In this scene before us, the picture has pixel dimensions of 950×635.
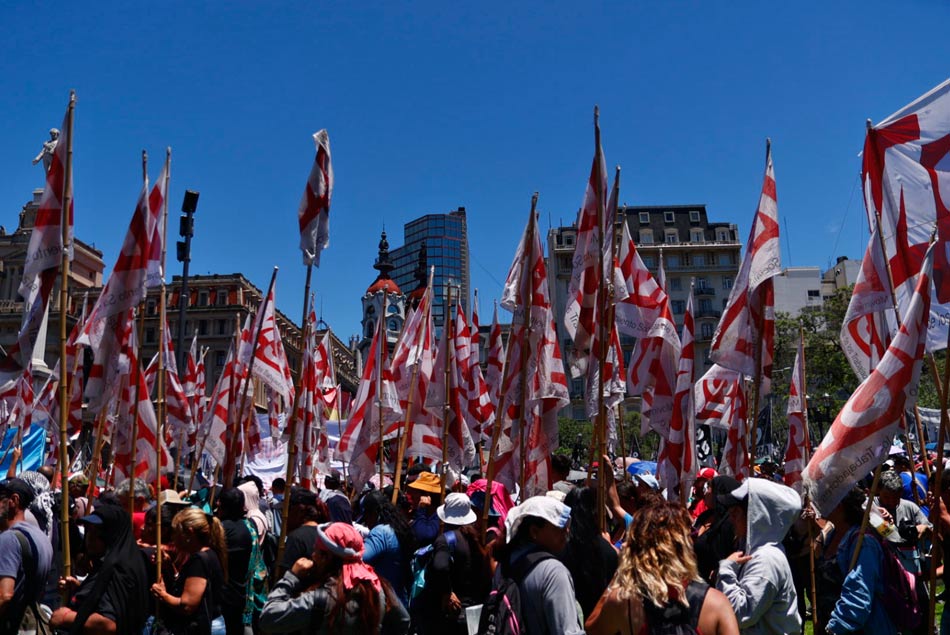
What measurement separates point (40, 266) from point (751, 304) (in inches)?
248

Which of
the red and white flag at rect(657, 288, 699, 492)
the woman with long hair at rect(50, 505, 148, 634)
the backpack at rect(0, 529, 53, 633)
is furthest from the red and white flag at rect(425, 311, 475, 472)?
the woman with long hair at rect(50, 505, 148, 634)

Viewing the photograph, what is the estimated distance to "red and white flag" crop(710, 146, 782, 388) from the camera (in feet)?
26.5

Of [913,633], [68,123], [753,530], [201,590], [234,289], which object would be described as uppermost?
[234,289]

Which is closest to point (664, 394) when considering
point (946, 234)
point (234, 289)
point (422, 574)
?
point (946, 234)

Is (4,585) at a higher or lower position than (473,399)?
lower

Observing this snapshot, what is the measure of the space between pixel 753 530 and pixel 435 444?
9526 mm

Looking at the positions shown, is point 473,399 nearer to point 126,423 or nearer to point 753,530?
point 126,423

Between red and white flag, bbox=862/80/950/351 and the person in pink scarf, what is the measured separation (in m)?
4.89

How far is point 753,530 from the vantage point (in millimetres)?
4703

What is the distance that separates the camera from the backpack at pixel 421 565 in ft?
20.0

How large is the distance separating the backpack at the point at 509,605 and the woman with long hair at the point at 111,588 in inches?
83.7

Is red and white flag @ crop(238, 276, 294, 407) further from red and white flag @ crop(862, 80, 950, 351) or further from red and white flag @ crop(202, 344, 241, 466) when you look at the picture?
red and white flag @ crop(862, 80, 950, 351)

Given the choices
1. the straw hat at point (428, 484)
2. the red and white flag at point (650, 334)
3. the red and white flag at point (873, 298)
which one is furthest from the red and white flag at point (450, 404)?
the red and white flag at point (873, 298)

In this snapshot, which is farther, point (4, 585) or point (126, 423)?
point (126, 423)
